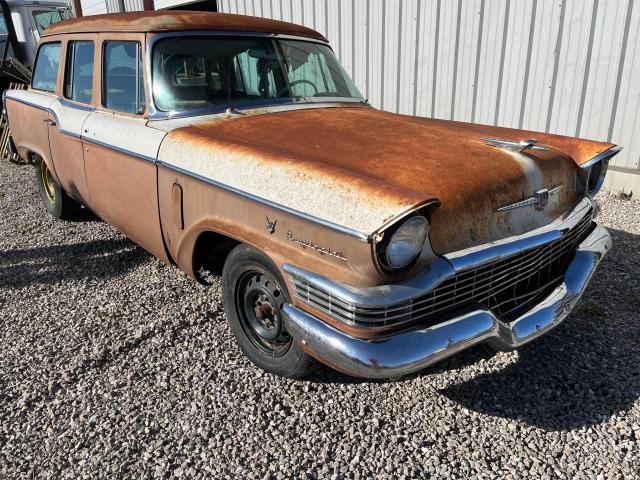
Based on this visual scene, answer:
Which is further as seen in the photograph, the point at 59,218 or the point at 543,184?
the point at 59,218

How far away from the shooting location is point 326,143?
244 cm

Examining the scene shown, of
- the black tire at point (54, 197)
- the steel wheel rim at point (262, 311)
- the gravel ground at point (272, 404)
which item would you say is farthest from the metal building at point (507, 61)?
the steel wheel rim at point (262, 311)

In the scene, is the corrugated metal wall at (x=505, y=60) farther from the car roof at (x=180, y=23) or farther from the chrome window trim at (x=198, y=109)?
the chrome window trim at (x=198, y=109)

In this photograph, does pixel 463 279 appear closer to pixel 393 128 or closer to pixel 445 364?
pixel 445 364

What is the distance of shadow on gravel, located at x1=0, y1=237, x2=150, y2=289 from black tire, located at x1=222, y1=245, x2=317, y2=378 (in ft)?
5.05

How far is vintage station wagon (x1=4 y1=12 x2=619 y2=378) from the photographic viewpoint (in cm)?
185

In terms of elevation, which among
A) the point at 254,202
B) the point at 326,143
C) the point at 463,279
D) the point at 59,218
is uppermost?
the point at 326,143

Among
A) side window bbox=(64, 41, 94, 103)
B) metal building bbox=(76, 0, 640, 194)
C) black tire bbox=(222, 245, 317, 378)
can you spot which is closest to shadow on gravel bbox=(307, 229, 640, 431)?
black tire bbox=(222, 245, 317, 378)

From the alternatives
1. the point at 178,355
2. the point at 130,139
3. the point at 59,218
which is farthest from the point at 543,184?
the point at 59,218

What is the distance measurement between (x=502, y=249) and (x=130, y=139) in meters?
2.12

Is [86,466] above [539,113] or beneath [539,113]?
beneath

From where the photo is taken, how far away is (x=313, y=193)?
1938 mm

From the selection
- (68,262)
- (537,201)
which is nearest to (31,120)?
(68,262)

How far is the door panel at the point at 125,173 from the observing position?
2816 millimetres
